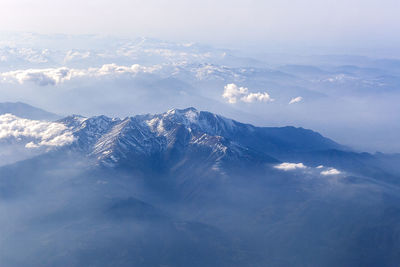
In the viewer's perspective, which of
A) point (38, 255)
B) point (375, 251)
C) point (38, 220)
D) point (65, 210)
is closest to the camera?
point (38, 255)

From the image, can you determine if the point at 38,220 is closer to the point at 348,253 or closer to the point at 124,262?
the point at 124,262

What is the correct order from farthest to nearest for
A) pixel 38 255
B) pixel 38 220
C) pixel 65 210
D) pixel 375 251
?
pixel 65 210 < pixel 38 220 < pixel 375 251 < pixel 38 255

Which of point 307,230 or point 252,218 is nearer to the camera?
point 307,230

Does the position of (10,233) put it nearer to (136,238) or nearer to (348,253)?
(136,238)

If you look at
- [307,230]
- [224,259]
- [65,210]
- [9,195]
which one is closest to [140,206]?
[65,210]

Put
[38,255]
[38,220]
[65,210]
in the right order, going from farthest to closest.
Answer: [65,210] < [38,220] < [38,255]

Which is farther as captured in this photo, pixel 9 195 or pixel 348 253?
pixel 9 195

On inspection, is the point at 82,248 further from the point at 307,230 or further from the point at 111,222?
the point at 307,230

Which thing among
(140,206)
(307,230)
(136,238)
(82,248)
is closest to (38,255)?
(82,248)
